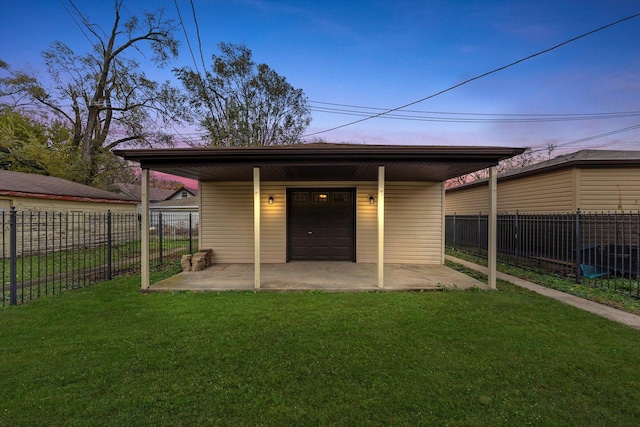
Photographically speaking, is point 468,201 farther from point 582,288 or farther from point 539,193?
point 582,288

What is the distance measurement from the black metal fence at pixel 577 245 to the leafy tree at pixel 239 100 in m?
16.7

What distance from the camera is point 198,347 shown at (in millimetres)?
3059

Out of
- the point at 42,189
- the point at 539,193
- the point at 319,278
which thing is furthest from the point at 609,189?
the point at 42,189

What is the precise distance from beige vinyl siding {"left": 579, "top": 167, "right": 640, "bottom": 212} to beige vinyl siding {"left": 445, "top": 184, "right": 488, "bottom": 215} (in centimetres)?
415

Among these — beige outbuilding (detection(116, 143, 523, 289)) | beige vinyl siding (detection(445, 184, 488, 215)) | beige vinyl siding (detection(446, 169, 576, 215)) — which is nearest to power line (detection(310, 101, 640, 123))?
beige vinyl siding (detection(445, 184, 488, 215))

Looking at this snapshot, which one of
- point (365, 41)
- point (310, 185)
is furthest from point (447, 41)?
point (310, 185)

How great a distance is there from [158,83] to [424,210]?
20.6 m

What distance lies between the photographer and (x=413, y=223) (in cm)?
845

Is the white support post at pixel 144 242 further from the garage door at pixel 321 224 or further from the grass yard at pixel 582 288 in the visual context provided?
the grass yard at pixel 582 288

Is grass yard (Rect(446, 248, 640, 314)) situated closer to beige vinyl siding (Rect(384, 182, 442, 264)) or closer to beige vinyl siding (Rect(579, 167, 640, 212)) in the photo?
beige vinyl siding (Rect(384, 182, 442, 264))

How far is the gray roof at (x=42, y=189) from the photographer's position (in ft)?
33.4

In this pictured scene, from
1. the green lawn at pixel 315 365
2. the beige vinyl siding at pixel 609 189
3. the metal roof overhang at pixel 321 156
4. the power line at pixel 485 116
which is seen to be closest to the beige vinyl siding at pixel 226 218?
the metal roof overhang at pixel 321 156

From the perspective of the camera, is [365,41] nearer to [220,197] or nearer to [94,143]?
[220,197]

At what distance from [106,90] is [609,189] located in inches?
1039
